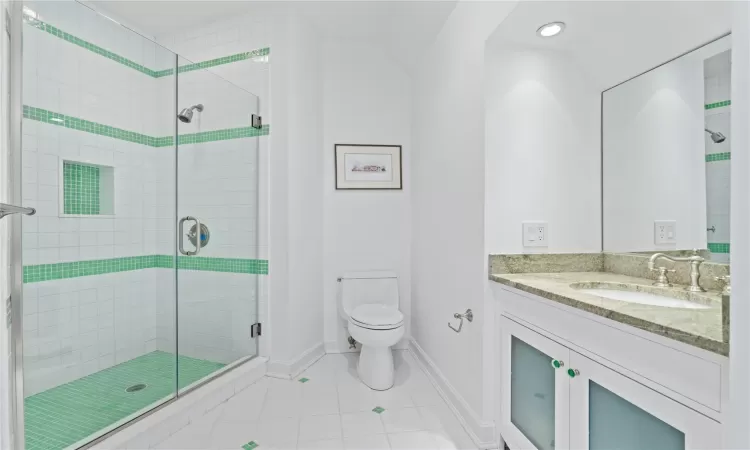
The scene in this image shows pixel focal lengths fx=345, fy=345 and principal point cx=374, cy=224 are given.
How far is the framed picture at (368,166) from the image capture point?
2.82 m

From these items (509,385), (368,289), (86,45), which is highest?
(86,45)

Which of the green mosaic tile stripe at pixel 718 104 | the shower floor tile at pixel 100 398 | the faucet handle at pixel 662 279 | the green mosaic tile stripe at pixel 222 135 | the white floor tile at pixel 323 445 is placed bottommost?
→ the white floor tile at pixel 323 445

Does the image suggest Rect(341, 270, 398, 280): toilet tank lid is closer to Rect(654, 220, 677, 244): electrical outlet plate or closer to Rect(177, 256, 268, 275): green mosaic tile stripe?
Rect(177, 256, 268, 275): green mosaic tile stripe

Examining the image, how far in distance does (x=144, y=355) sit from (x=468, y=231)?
80.8 inches

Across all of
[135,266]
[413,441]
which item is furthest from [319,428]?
[135,266]

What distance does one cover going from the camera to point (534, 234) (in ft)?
5.39

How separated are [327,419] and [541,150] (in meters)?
1.77

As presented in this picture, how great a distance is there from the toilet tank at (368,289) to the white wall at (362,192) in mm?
160

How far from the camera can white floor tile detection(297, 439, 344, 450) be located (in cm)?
161

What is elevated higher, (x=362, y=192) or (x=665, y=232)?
(x=362, y=192)

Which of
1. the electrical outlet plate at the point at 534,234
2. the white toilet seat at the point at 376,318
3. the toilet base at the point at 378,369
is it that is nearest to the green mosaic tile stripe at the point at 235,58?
the white toilet seat at the point at 376,318

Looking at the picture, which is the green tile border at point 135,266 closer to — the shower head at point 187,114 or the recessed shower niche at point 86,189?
the recessed shower niche at point 86,189

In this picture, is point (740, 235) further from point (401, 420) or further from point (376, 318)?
point (376, 318)

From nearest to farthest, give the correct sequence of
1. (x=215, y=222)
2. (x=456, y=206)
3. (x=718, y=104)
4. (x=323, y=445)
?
(x=718, y=104)
(x=323, y=445)
(x=456, y=206)
(x=215, y=222)
